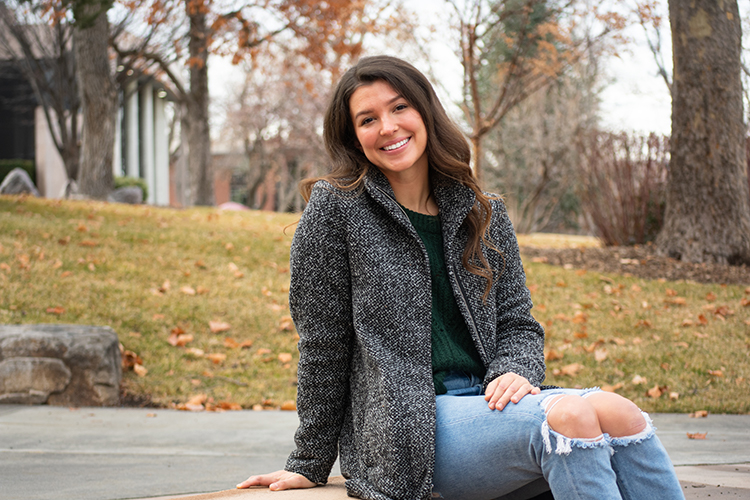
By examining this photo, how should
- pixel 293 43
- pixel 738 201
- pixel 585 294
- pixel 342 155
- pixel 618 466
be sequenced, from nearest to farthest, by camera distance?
pixel 618 466 < pixel 342 155 < pixel 585 294 < pixel 738 201 < pixel 293 43

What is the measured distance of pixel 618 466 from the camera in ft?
6.18

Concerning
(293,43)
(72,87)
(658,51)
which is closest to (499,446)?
(658,51)

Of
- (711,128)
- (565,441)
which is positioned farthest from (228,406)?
(711,128)

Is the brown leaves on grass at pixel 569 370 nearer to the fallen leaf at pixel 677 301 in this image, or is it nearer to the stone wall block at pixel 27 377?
the fallen leaf at pixel 677 301

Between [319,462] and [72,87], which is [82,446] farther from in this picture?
[72,87]

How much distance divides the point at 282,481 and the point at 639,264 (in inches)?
260

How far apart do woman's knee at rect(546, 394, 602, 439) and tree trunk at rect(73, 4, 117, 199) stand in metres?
10.9

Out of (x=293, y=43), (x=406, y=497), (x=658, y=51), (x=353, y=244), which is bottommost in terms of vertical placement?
(x=406, y=497)

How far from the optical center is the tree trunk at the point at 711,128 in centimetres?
747

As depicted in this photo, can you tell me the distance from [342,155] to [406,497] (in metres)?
1.16

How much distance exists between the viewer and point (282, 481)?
2.21 m

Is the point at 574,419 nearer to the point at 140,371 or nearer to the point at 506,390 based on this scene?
the point at 506,390

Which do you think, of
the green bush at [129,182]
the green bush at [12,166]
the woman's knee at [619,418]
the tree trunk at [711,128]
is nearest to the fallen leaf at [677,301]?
the tree trunk at [711,128]

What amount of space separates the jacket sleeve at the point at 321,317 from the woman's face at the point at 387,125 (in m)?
0.25
